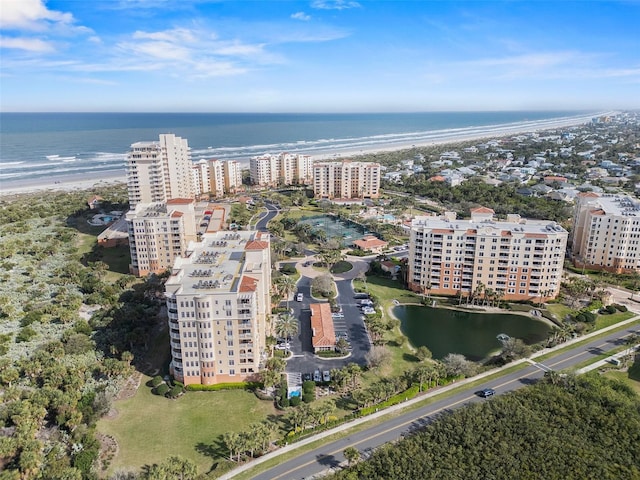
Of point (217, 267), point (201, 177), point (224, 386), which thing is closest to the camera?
point (224, 386)

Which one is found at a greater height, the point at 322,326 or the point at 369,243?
the point at 369,243

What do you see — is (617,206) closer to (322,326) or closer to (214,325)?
(322,326)

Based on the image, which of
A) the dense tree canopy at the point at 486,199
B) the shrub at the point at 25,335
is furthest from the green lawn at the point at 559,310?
the shrub at the point at 25,335

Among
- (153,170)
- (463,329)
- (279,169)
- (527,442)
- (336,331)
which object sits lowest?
(463,329)

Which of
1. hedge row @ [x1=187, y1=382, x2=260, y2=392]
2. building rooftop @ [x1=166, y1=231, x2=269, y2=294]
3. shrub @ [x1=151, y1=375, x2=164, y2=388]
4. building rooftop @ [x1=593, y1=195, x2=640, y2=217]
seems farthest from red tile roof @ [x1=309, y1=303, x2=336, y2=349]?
building rooftop @ [x1=593, y1=195, x2=640, y2=217]

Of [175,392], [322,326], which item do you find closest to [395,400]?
[322,326]

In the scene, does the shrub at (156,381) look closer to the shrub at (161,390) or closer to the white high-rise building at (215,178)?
the shrub at (161,390)

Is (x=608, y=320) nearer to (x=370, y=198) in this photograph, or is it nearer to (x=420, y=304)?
(x=420, y=304)
